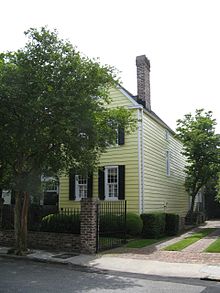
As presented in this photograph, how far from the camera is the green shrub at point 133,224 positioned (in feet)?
58.0

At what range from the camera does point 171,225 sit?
20109 millimetres

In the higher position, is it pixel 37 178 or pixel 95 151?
pixel 95 151

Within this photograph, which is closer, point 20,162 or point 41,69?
point 41,69

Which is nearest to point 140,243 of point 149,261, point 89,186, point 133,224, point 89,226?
point 133,224

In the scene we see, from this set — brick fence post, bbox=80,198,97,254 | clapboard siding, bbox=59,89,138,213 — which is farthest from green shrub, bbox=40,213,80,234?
brick fence post, bbox=80,198,97,254

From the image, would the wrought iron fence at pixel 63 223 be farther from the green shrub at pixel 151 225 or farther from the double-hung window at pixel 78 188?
the green shrub at pixel 151 225

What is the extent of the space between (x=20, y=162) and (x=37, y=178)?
0.86 metres

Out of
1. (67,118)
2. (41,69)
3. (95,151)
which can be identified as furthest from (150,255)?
A: (41,69)

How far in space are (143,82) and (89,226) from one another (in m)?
10.5

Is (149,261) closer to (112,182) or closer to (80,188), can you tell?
(112,182)

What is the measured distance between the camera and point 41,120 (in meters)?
12.5

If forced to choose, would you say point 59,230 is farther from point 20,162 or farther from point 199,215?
point 199,215

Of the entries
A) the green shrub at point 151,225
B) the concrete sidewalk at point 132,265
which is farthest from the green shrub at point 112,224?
the concrete sidewalk at point 132,265

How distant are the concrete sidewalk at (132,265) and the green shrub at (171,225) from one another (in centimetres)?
764
